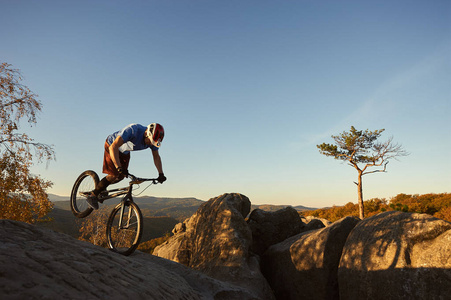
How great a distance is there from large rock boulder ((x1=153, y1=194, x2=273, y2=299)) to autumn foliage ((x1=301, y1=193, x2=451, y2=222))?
16.8 m

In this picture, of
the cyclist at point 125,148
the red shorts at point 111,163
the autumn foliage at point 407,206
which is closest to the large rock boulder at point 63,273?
the cyclist at point 125,148

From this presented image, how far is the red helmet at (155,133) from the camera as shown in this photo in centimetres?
635

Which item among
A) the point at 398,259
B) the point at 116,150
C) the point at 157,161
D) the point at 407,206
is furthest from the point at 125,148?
the point at 407,206

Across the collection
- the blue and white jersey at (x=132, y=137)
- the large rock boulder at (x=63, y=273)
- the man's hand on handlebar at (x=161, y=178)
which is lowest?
the large rock boulder at (x=63, y=273)

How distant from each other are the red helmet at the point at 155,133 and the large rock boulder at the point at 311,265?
563 cm

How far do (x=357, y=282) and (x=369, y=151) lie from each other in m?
33.1

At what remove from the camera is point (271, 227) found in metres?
10.8

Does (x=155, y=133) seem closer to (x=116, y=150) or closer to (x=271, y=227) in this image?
(x=116, y=150)

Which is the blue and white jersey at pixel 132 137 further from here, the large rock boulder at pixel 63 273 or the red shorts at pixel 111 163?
the large rock boulder at pixel 63 273

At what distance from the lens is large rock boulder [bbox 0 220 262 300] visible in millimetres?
2366

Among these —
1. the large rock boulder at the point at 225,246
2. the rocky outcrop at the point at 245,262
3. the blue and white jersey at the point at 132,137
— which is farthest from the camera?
the large rock boulder at the point at 225,246

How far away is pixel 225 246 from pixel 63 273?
5.99 meters

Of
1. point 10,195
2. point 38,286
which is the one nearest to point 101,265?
point 38,286

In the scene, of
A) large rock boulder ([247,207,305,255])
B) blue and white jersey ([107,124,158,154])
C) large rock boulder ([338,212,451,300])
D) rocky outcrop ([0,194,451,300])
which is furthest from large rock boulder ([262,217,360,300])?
blue and white jersey ([107,124,158,154])
